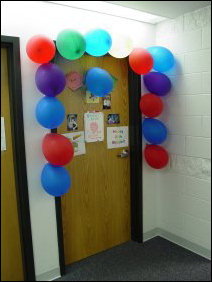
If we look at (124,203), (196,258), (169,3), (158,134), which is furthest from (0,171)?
(196,258)

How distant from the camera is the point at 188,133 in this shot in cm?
134

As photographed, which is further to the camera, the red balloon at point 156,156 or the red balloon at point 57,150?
the red balloon at point 156,156

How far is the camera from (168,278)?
3.56 ft

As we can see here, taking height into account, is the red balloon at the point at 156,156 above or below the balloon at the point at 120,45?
below

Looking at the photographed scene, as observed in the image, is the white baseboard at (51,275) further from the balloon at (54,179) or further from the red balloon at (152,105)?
the red balloon at (152,105)

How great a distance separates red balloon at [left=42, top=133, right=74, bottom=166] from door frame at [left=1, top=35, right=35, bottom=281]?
108 millimetres

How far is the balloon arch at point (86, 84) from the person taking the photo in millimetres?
899

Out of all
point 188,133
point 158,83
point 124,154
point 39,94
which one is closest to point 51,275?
point 124,154

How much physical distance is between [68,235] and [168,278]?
1.92 ft

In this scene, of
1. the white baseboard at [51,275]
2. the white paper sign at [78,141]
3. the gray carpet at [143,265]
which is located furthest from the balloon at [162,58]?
the white baseboard at [51,275]

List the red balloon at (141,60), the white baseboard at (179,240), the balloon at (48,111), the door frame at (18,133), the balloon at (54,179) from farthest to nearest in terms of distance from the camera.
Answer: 1. the white baseboard at (179,240)
2. the red balloon at (141,60)
3. the balloon at (54,179)
4. the balloon at (48,111)
5. the door frame at (18,133)

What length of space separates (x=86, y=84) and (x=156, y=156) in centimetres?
63

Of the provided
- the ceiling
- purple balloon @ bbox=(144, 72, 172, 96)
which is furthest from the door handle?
the ceiling

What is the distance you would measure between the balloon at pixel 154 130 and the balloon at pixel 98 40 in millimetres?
527
